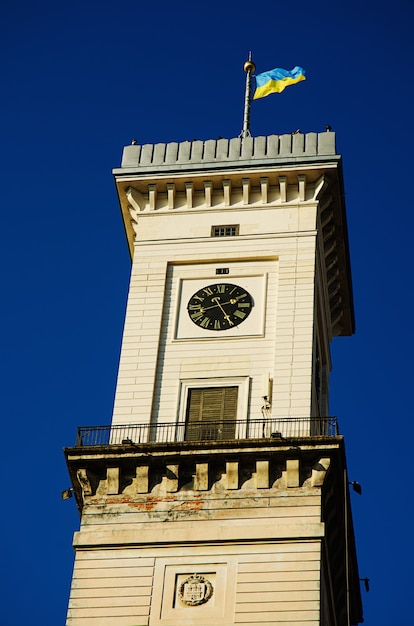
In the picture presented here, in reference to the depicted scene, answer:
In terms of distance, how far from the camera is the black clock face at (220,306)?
68625mm

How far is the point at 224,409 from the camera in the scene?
65.9 metres

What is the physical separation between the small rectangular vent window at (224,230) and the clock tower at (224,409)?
0.18 feet

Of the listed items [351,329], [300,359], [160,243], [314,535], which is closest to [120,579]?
[314,535]

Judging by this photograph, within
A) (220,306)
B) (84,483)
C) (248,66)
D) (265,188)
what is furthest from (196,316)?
(248,66)

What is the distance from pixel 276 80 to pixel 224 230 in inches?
369

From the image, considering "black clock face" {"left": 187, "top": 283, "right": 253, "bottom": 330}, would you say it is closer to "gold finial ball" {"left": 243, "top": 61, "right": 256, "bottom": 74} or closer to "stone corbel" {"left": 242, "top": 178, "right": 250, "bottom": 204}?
"stone corbel" {"left": 242, "top": 178, "right": 250, "bottom": 204}

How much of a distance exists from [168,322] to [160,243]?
4102 millimetres

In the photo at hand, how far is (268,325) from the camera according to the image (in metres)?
68.1

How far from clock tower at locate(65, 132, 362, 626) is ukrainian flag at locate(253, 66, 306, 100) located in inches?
193

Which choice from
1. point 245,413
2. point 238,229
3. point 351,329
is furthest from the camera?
point 351,329

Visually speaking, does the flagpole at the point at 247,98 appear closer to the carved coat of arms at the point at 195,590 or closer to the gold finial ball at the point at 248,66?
the gold finial ball at the point at 248,66

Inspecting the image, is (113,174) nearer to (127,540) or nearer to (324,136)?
(324,136)

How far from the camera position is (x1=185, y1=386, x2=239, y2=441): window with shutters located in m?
65.1

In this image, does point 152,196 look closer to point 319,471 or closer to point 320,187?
point 320,187
